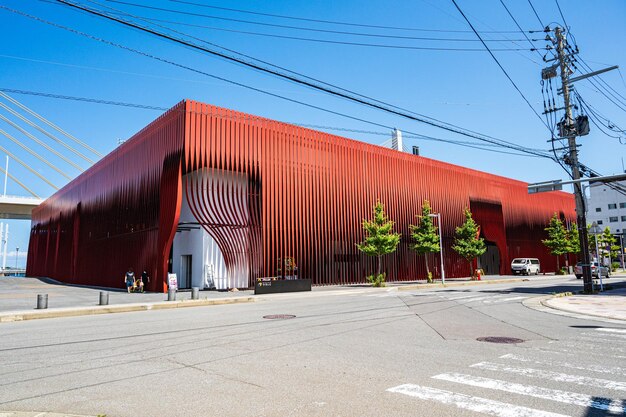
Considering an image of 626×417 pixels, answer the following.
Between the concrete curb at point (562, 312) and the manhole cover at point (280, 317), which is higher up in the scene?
the manhole cover at point (280, 317)

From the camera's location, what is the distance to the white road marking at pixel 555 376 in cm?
525

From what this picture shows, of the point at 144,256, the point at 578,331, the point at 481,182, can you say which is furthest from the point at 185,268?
the point at 481,182

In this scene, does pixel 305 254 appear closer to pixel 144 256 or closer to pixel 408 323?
pixel 144 256

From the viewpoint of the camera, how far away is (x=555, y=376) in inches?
225

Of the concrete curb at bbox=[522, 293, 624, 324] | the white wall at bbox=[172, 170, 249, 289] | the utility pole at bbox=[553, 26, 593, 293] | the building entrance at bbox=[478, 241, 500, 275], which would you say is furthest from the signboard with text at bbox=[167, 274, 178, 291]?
the building entrance at bbox=[478, 241, 500, 275]

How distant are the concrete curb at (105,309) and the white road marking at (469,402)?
14.9 m

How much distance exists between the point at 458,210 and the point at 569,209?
31937 millimetres

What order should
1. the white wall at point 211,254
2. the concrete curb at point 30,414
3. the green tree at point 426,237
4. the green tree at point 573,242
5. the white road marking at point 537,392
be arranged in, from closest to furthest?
the concrete curb at point 30,414 → the white road marking at point 537,392 → the white wall at point 211,254 → the green tree at point 426,237 → the green tree at point 573,242

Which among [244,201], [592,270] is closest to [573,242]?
[592,270]

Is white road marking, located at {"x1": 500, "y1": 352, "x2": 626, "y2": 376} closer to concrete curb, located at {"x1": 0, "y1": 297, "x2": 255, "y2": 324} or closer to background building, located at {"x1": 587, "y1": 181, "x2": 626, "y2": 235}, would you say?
concrete curb, located at {"x1": 0, "y1": 297, "x2": 255, "y2": 324}

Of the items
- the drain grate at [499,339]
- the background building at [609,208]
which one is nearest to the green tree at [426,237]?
the drain grate at [499,339]

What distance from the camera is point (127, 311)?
686 inches

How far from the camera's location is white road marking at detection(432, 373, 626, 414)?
448cm

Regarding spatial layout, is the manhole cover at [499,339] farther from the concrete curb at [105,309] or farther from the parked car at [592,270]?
the parked car at [592,270]
